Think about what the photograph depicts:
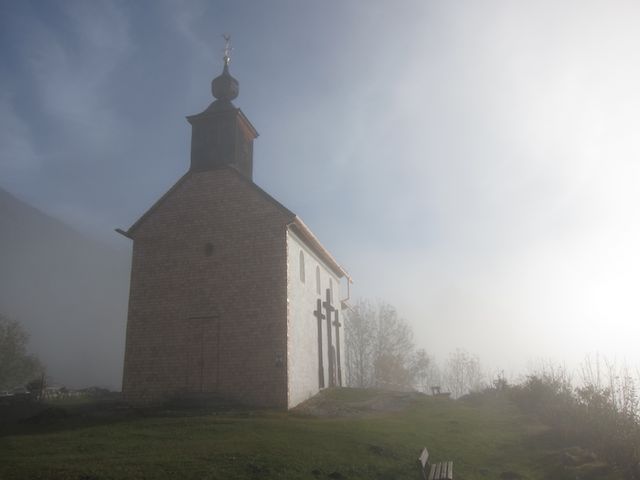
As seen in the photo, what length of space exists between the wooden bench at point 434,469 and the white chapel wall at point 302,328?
24.0 feet

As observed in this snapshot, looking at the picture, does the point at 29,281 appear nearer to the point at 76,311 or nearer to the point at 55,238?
the point at 76,311

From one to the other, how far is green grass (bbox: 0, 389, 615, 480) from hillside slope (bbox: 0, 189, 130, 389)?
78749 mm

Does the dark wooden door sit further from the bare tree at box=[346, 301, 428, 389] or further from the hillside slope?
the hillside slope

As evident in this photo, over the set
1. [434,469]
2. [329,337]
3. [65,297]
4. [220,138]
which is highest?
[65,297]

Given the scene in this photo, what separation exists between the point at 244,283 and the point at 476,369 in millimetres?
61663

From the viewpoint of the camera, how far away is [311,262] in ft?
77.2

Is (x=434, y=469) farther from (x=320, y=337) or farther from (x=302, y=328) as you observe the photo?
(x=320, y=337)

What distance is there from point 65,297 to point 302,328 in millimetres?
116291

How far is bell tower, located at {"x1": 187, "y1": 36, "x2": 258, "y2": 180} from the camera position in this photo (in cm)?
2145

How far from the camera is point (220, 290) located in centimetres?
1908

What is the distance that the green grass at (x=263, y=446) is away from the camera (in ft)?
30.8

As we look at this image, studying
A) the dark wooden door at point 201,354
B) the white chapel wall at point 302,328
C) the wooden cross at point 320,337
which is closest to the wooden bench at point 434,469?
the white chapel wall at point 302,328

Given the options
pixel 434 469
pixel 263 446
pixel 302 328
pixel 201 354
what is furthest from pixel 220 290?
pixel 434 469

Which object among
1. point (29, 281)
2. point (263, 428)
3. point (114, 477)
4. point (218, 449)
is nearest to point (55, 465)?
point (114, 477)
